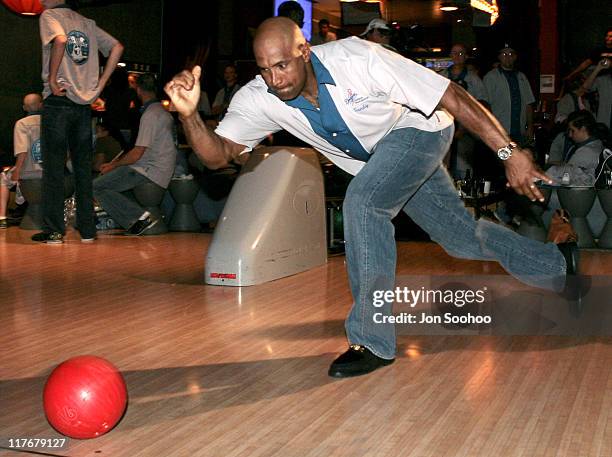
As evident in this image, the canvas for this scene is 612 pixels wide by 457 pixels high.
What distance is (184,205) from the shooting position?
24.0 ft

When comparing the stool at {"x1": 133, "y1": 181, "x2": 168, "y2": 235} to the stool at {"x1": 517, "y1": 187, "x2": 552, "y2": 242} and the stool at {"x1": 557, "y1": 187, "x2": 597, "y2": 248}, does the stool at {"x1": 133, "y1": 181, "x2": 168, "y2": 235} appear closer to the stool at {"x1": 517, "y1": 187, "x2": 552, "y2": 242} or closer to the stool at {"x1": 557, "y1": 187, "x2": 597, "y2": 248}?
the stool at {"x1": 517, "y1": 187, "x2": 552, "y2": 242}

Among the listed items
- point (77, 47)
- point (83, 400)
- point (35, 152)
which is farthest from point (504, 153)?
point (35, 152)

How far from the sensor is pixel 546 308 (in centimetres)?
386

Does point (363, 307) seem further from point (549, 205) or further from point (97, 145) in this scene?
point (97, 145)

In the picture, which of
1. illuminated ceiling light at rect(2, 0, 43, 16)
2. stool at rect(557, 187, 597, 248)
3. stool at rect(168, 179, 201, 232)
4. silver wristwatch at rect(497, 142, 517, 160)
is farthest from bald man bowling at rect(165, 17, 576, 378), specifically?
illuminated ceiling light at rect(2, 0, 43, 16)

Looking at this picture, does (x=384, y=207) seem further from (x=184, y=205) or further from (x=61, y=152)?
(x=184, y=205)

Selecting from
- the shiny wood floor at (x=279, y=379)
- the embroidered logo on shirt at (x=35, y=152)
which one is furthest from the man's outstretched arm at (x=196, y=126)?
the embroidered logo on shirt at (x=35, y=152)

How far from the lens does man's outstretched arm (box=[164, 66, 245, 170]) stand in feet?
8.26

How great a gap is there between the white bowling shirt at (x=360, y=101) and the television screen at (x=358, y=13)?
19.6 ft

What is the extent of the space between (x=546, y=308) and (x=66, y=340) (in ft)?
6.42

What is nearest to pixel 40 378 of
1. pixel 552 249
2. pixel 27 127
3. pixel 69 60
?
pixel 552 249

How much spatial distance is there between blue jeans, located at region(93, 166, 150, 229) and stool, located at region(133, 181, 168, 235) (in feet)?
0.17

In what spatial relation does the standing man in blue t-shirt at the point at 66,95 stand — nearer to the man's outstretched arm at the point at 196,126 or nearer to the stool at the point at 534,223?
the stool at the point at 534,223

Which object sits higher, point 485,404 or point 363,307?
point 363,307
